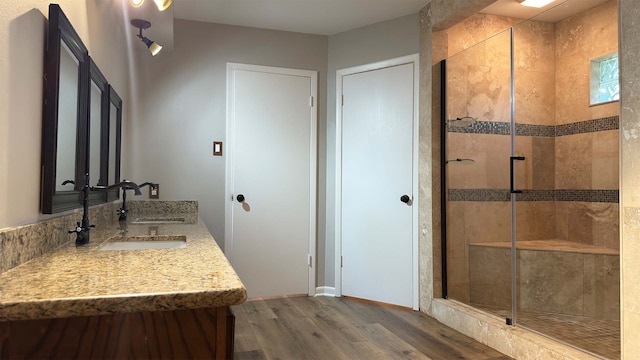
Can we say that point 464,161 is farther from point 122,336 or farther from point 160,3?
point 122,336

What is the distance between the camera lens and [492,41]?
3.14 m

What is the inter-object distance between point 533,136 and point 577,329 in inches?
59.8

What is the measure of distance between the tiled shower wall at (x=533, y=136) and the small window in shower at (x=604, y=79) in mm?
50

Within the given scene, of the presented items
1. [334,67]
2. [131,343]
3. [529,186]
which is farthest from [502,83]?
[131,343]

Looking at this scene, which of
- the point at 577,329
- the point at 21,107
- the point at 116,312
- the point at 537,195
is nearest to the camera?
the point at 116,312

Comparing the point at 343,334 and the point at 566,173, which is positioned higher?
the point at 566,173

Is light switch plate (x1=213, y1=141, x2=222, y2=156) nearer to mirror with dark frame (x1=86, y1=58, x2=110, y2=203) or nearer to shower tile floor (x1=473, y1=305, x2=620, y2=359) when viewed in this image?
mirror with dark frame (x1=86, y1=58, x2=110, y2=203)

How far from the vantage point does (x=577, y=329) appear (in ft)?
8.93

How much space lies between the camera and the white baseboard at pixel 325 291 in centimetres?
373

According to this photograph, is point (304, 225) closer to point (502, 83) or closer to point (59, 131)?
point (502, 83)

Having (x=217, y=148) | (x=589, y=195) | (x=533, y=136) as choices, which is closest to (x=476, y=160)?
(x=533, y=136)

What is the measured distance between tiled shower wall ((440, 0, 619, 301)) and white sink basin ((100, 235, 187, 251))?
2140mm

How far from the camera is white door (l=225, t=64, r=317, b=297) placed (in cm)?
354

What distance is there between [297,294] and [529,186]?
84.1 inches
